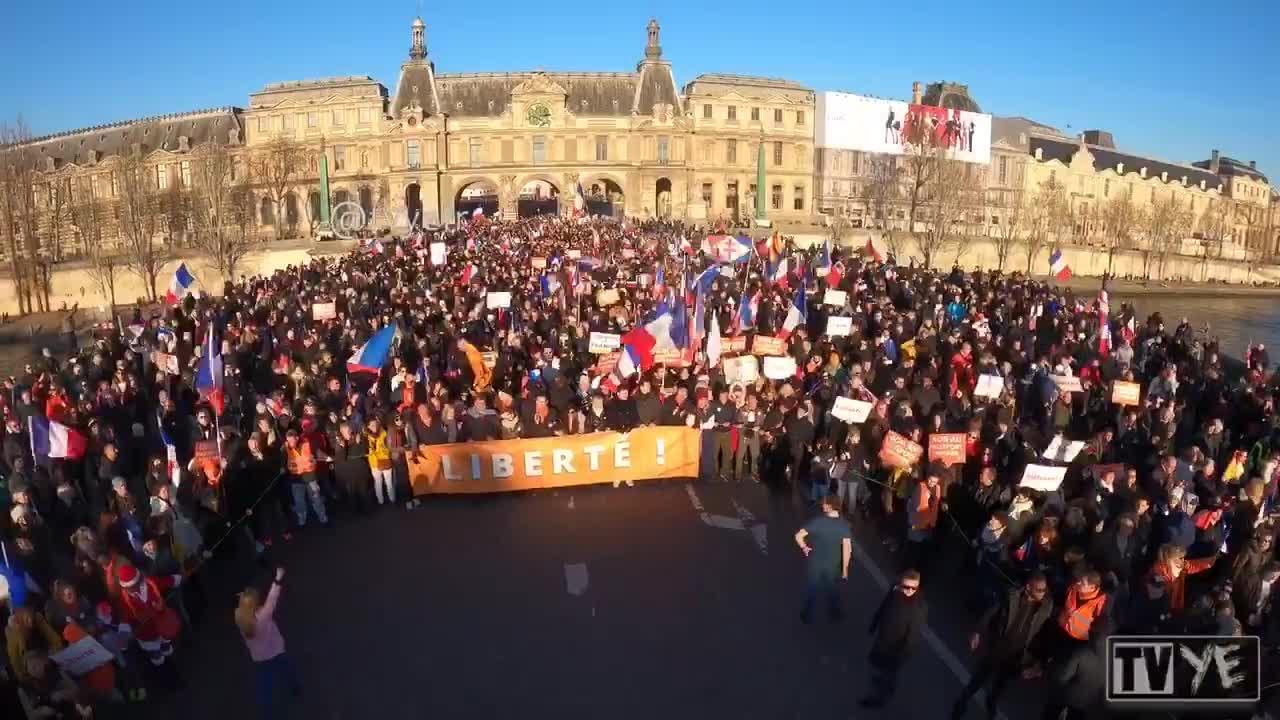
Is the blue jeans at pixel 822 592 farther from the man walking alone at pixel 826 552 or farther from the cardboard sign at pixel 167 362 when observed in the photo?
the cardboard sign at pixel 167 362

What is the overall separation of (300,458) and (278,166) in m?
55.8

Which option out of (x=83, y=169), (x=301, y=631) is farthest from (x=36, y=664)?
(x=83, y=169)

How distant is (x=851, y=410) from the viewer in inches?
439

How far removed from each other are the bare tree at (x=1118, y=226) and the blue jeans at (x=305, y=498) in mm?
67507

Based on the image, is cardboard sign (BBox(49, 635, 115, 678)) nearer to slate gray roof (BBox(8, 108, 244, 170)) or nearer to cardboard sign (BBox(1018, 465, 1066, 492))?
cardboard sign (BBox(1018, 465, 1066, 492))

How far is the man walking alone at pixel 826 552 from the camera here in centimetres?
759

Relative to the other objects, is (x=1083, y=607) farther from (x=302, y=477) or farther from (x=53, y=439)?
(x=53, y=439)

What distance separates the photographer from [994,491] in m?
8.91

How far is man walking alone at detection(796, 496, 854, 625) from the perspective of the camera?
759cm

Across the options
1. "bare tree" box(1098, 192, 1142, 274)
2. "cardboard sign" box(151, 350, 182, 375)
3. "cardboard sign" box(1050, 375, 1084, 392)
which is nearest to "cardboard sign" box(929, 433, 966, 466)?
"cardboard sign" box(1050, 375, 1084, 392)

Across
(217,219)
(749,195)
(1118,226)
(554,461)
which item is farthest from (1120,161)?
(554,461)

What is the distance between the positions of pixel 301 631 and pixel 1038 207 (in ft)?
252

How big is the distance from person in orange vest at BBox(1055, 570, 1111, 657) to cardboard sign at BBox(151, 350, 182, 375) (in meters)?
13.9

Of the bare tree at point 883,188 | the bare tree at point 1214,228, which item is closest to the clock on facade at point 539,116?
the bare tree at point 883,188
